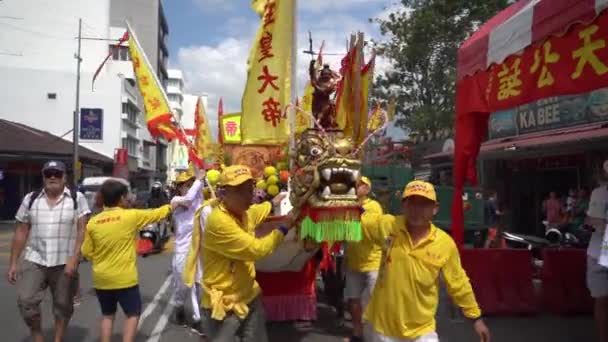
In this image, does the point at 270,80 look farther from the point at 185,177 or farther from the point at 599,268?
the point at 599,268

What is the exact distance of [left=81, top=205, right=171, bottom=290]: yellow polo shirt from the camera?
4.27 metres

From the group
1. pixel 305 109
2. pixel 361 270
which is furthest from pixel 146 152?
pixel 361 270

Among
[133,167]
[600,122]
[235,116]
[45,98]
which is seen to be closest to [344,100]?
[235,116]

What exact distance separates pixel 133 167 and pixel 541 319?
38284 millimetres

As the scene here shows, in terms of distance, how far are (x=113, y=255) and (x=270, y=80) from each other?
231 cm

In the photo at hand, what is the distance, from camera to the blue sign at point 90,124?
94.7 feet

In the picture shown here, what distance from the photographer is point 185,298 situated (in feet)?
19.7

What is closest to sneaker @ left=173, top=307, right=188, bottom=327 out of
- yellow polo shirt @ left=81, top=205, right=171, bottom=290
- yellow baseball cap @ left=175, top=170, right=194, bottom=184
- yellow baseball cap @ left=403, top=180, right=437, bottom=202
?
yellow baseball cap @ left=175, top=170, right=194, bottom=184

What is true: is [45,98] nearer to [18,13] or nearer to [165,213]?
[18,13]

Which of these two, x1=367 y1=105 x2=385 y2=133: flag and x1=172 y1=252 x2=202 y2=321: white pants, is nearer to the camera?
x1=172 y1=252 x2=202 y2=321: white pants

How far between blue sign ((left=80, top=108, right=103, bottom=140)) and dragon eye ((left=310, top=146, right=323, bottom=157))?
27.9 meters

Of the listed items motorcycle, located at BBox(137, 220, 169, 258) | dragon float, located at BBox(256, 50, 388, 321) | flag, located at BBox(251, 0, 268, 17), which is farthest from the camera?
motorcycle, located at BBox(137, 220, 169, 258)

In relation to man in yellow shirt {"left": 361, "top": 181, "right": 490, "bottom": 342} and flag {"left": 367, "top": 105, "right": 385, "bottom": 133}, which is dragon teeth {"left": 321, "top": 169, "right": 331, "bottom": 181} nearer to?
man in yellow shirt {"left": 361, "top": 181, "right": 490, "bottom": 342}

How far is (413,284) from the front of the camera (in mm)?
2875
